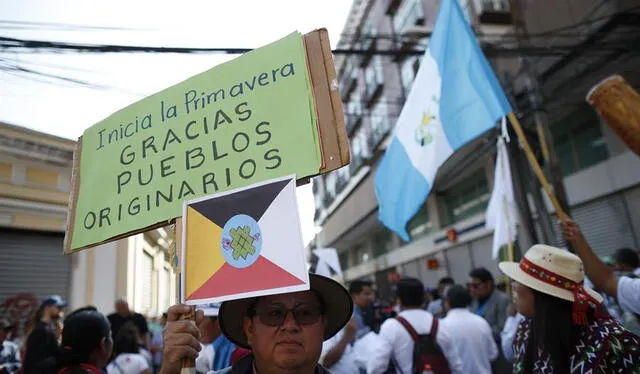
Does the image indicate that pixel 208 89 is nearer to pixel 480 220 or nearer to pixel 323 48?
pixel 323 48

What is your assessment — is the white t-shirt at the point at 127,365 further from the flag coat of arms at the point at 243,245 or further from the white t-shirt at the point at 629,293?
the white t-shirt at the point at 629,293

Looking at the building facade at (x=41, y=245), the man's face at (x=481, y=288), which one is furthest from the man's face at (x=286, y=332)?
the building facade at (x=41, y=245)

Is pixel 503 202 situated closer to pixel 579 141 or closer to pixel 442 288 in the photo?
pixel 442 288

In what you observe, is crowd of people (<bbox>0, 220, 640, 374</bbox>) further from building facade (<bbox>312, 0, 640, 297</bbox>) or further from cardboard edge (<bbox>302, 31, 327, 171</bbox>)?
building facade (<bbox>312, 0, 640, 297</bbox>)

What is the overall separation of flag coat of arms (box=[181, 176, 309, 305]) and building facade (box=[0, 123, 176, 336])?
28.5 feet

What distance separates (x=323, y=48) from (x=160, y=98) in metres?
0.78

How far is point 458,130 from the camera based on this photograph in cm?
417

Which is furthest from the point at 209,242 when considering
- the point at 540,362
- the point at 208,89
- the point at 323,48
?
the point at 540,362

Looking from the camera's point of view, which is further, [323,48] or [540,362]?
[540,362]

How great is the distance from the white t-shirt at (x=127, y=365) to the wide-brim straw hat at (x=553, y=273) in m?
3.17

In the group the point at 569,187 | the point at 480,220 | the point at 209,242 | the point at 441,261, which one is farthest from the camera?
the point at 441,261

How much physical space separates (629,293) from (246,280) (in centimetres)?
212

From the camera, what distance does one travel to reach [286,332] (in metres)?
1.72

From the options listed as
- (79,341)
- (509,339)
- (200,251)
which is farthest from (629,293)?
(79,341)
